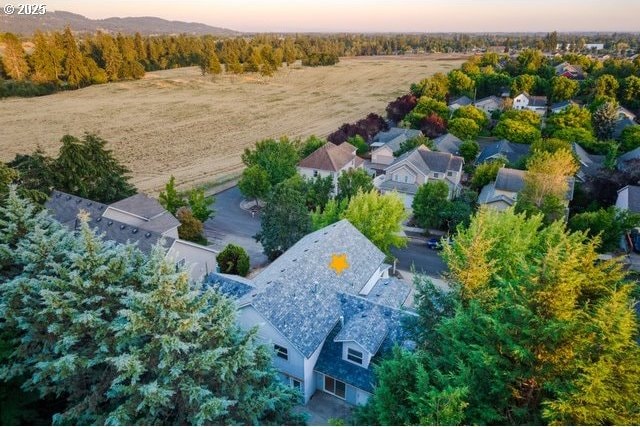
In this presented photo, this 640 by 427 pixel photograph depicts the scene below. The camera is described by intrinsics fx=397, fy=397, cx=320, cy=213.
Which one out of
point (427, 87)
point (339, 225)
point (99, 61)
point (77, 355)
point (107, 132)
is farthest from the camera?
point (99, 61)

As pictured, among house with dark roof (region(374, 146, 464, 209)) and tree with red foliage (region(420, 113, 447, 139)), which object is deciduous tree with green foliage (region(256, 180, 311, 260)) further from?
tree with red foliage (region(420, 113, 447, 139))

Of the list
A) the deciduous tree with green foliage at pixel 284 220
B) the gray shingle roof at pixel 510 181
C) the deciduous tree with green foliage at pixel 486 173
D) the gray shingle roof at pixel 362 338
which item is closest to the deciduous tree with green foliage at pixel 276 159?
the deciduous tree with green foliage at pixel 284 220

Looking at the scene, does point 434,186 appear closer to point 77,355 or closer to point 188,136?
point 77,355

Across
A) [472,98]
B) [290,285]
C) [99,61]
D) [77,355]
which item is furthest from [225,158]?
[99,61]

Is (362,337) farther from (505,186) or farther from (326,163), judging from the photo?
(326,163)

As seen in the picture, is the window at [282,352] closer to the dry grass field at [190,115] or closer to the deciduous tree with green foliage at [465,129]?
the dry grass field at [190,115]

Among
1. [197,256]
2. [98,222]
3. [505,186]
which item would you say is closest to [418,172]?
[505,186]

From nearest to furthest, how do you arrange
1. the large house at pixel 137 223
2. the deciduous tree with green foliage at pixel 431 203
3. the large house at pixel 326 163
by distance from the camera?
the large house at pixel 137 223 → the deciduous tree with green foliage at pixel 431 203 → the large house at pixel 326 163
